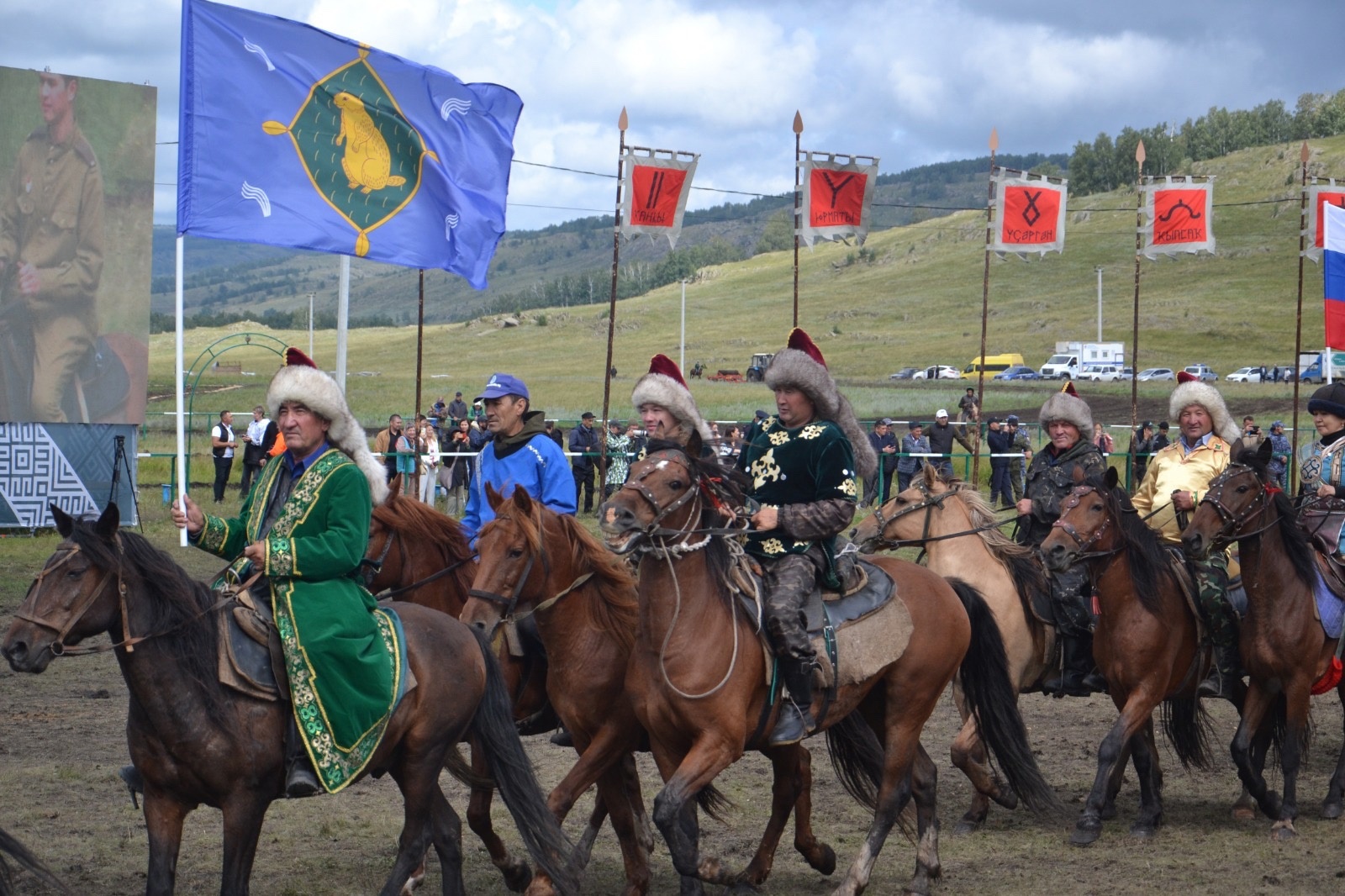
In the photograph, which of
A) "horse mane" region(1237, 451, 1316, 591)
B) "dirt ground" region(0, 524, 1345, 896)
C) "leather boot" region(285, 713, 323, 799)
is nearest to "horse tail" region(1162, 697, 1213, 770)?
"dirt ground" region(0, 524, 1345, 896)

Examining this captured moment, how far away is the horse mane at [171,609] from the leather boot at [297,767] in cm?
32

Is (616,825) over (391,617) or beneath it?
beneath

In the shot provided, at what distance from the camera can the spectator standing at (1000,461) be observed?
25.9m

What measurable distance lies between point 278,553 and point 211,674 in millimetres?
520

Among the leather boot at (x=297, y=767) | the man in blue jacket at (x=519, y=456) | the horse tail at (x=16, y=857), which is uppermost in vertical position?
the man in blue jacket at (x=519, y=456)

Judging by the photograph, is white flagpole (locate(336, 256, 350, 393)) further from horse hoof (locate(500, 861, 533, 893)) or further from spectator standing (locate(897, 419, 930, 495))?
spectator standing (locate(897, 419, 930, 495))

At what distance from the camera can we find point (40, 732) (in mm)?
9680

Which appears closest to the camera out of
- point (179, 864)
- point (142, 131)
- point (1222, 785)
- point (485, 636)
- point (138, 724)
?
point (138, 724)

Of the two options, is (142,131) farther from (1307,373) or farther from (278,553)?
(1307,373)

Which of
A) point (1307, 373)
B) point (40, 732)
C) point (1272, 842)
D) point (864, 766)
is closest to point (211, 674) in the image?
point (864, 766)

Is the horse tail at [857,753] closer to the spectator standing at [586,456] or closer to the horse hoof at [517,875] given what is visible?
the horse hoof at [517,875]

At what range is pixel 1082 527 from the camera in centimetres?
817

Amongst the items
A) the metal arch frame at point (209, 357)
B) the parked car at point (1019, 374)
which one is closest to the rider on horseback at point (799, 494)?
the metal arch frame at point (209, 357)

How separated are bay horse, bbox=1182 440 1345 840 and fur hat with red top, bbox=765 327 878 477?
2366 mm
